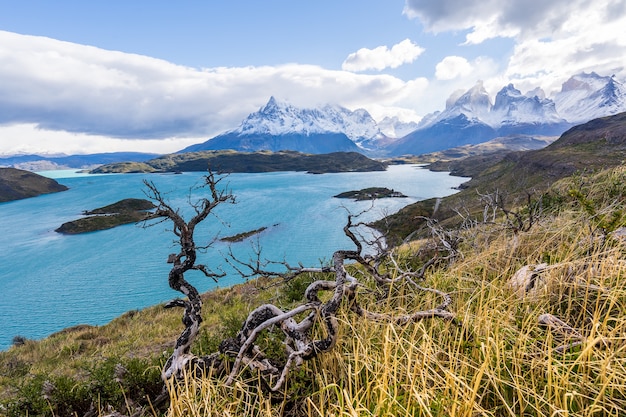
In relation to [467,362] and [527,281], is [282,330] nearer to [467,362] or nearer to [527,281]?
[467,362]

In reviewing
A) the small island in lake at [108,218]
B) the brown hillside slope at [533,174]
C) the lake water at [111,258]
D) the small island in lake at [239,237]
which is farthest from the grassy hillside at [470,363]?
the small island in lake at [108,218]

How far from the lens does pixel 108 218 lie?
8625 cm

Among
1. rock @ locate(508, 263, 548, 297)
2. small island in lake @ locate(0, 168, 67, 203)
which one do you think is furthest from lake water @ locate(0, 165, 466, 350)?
small island in lake @ locate(0, 168, 67, 203)

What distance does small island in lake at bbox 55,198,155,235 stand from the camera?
3093 inches

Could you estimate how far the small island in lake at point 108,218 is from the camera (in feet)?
258

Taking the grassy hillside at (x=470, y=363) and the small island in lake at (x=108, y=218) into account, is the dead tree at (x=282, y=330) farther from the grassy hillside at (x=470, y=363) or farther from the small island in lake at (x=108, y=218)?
the small island in lake at (x=108, y=218)

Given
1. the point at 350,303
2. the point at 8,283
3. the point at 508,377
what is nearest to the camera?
the point at 508,377

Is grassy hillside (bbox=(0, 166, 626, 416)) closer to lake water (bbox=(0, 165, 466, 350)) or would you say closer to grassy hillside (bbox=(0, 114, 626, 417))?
grassy hillside (bbox=(0, 114, 626, 417))

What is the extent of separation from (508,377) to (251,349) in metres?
2.67

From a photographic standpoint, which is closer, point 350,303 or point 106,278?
point 350,303

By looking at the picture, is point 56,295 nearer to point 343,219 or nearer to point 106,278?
point 106,278

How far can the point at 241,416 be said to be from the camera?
116 inches

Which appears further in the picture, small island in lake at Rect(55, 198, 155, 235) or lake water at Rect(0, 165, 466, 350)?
small island in lake at Rect(55, 198, 155, 235)

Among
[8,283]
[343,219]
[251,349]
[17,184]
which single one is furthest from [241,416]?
[17,184]
